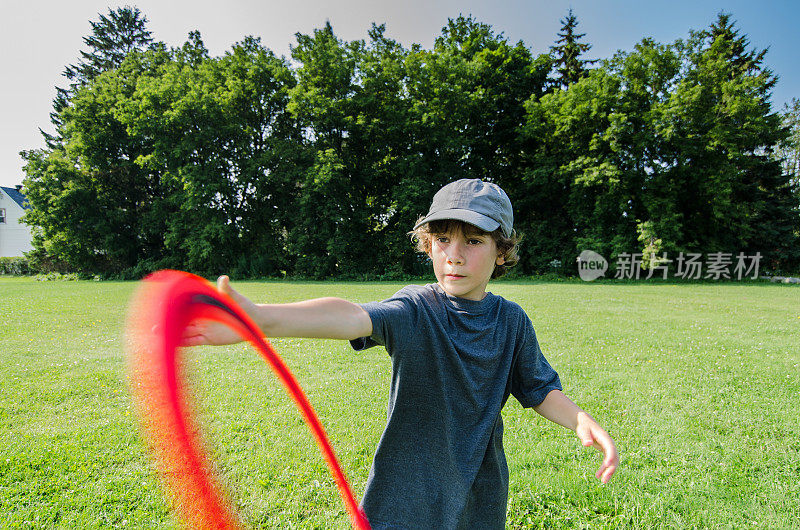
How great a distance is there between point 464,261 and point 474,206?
23cm

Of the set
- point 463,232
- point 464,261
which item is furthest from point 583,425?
point 463,232

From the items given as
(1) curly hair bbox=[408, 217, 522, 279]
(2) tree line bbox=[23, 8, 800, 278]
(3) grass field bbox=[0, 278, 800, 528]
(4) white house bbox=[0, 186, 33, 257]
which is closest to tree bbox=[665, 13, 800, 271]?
(2) tree line bbox=[23, 8, 800, 278]

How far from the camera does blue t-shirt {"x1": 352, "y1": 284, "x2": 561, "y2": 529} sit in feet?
5.25

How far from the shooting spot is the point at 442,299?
5.80 ft

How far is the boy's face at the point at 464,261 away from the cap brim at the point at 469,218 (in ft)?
0.30

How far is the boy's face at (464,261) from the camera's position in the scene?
1.75 m

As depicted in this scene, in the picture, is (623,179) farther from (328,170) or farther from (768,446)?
(768,446)

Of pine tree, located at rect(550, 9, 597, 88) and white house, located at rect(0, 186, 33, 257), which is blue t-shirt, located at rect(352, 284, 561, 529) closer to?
pine tree, located at rect(550, 9, 597, 88)

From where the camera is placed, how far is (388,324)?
1533 millimetres

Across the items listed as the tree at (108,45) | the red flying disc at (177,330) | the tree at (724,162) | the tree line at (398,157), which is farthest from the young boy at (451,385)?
the tree at (108,45)

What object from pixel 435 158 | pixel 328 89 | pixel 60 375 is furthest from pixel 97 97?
pixel 60 375

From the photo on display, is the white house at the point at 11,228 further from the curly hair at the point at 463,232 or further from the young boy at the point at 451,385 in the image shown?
the young boy at the point at 451,385

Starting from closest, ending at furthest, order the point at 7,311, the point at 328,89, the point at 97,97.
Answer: the point at 7,311 → the point at 328,89 → the point at 97,97

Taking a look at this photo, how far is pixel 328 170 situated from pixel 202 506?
24.6 metres
